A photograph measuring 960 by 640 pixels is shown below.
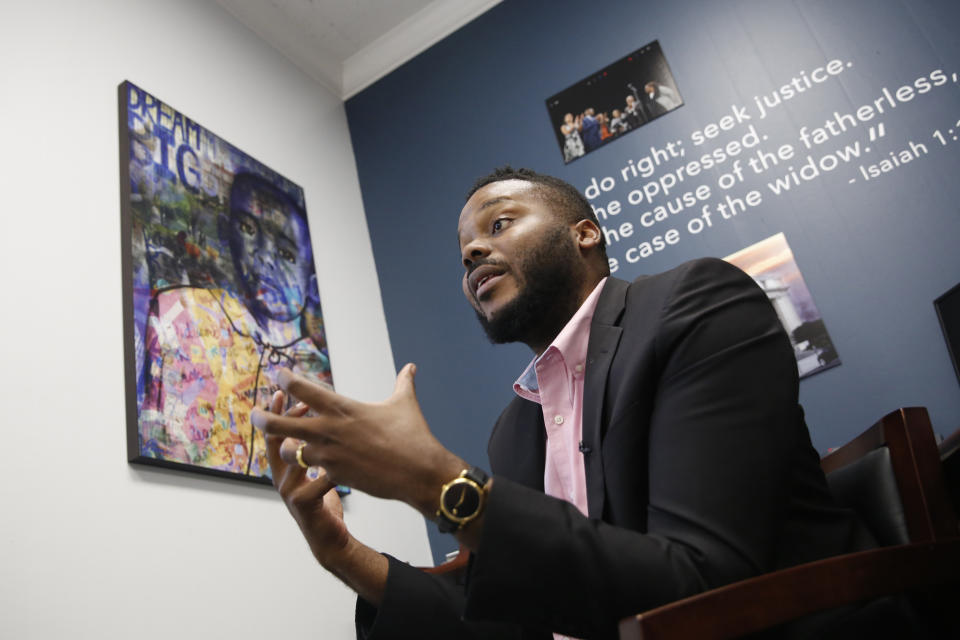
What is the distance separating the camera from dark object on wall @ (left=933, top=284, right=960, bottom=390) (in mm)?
2232

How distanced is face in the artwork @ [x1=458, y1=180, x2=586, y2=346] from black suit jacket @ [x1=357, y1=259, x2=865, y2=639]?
244 mm

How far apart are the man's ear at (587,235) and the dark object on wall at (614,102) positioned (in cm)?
158

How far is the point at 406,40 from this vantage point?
3.87m

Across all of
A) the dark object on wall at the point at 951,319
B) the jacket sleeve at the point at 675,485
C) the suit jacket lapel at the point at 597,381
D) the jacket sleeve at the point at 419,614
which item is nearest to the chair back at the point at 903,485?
the jacket sleeve at the point at 675,485

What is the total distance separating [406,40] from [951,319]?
2.86 meters

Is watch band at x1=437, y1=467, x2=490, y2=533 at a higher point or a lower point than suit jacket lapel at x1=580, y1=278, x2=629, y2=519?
lower

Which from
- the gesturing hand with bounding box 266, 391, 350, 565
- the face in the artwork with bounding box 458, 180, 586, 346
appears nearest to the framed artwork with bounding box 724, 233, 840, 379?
the face in the artwork with bounding box 458, 180, 586, 346

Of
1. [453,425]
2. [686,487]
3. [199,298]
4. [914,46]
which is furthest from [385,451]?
[914,46]

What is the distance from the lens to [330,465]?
0.78m

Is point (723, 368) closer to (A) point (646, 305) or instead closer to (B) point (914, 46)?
(A) point (646, 305)

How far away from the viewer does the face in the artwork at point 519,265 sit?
149 centimetres

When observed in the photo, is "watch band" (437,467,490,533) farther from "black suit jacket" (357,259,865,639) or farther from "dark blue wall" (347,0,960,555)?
"dark blue wall" (347,0,960,555)

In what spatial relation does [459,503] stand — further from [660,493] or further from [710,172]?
[710,172]

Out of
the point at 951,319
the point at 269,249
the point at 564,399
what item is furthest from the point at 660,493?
the point at 269,249
